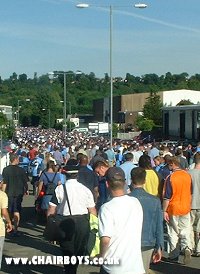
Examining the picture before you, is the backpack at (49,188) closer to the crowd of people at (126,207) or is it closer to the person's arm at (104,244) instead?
the crowd of people at (126,207)

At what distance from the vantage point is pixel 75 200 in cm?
881

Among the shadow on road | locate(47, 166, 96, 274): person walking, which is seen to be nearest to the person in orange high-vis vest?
the shadow on road

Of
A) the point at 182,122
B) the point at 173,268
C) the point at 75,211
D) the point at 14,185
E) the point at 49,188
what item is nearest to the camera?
the point at 75,211

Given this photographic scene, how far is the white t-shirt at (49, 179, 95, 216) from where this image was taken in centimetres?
880

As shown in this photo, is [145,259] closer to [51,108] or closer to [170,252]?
[170,252]

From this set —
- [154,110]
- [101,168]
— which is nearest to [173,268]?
[101,168]

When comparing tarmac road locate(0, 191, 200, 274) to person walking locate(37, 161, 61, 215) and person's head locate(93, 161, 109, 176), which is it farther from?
person's head locate(93, 161, 109, 176)

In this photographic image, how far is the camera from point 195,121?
70.5m

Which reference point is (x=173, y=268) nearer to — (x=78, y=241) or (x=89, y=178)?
(x=78, y=241)

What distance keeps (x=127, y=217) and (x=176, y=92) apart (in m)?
107

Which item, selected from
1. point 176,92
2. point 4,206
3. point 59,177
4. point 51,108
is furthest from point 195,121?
point 51,108

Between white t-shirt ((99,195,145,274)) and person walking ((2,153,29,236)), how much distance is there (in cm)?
767

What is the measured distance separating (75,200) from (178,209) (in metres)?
2.33

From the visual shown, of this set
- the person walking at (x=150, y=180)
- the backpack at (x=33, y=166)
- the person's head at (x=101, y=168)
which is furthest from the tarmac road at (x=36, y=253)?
the backpack at (x=33, y=166)
